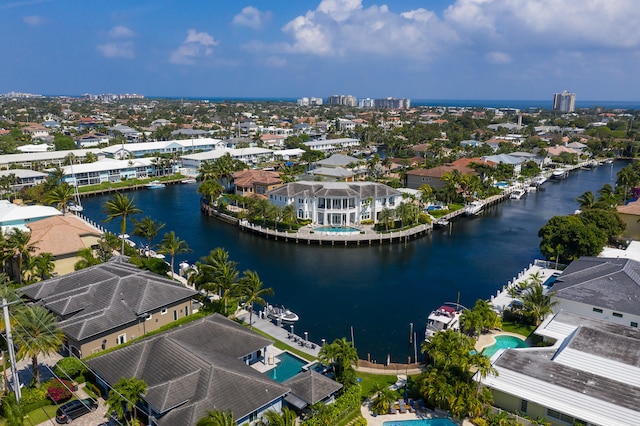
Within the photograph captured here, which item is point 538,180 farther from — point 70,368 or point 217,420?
point 217,420

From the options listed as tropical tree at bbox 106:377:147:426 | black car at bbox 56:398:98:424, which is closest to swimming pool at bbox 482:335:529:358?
tropical tree at bbox 106:377:147:426

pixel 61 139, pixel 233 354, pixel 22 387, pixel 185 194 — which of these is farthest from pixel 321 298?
pixel 61 139

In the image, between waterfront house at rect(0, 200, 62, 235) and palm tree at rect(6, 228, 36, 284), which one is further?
waterfront house at rect(0, 200, 62, 235)

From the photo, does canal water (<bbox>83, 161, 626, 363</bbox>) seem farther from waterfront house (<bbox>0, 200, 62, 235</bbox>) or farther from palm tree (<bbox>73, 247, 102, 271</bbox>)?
waterfront house (<bbox>0, 200, 62, 235</bbox>)

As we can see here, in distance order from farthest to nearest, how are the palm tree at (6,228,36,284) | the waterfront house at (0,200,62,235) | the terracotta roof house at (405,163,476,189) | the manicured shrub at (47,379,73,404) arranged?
1. the terracotta roof house at (405,163,476,189)
2. the waterfront house at (0,200,62,235)
3. the palm tree at (6,228,36,284)
4. the manicured shrub at (47,379,73,404)

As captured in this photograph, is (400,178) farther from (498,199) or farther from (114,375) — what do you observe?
(114,375)

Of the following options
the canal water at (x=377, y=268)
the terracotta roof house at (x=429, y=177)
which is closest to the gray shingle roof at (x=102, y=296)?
the canal water at (x=377, y=268)
